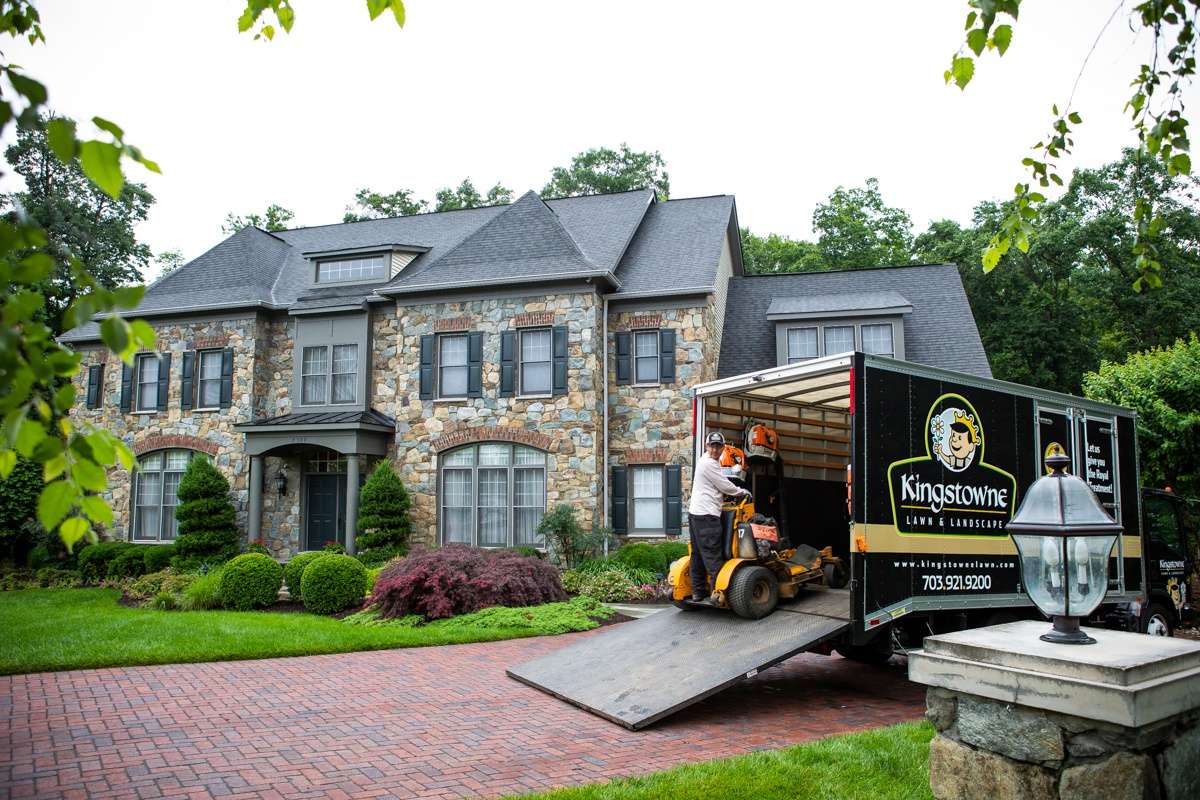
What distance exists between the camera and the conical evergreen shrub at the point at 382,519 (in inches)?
665

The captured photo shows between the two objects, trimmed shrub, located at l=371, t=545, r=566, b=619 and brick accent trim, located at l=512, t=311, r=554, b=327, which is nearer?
trimmed shrub, located at l=371, t=545, r=566, b=619

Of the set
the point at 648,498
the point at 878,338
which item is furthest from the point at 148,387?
the point at 878,338

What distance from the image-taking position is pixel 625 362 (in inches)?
697

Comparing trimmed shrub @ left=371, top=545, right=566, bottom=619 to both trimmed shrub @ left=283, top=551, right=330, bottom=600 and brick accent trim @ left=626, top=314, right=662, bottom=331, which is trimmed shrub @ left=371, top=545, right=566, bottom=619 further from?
brick accent trim @ left=626, top=314, right=662, bottom=331

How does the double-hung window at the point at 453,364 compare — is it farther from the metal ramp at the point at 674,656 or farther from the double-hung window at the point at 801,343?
the metal ramp at the point at 674,656

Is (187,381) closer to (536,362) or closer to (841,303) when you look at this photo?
(536,362)

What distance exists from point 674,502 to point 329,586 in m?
6.99

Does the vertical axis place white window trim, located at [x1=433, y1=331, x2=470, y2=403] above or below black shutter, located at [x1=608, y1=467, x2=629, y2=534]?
above

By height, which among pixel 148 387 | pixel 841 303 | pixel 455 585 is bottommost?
pixel 455 585

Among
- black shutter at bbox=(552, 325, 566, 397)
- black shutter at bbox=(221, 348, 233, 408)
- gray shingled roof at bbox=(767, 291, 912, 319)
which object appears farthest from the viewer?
black shutter at bbox=(221, 348, 233, 408)

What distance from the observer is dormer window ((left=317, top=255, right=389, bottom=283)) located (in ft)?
65.1

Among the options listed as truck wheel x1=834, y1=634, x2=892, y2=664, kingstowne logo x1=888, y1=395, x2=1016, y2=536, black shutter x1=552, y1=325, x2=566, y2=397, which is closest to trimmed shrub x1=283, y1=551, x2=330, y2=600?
black shutter x1=552, y1=325, x2=566, y2=397

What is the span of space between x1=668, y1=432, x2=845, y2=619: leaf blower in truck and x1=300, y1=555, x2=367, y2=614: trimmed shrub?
647 cm

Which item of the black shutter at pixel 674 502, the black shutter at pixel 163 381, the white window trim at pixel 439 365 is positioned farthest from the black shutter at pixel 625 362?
the black shutter at pixel 163 381
